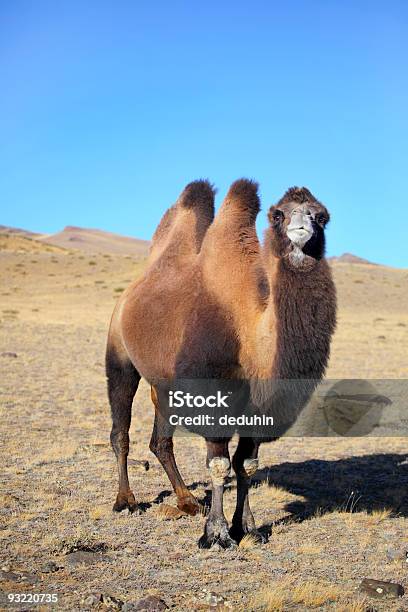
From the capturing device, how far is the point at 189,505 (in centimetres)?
656

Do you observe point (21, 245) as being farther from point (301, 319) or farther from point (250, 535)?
point (301, 319)

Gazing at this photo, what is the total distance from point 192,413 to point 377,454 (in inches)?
189

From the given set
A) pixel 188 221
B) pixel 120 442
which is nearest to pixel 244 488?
pixel 120 442

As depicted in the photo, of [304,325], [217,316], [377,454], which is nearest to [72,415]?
[377,454]

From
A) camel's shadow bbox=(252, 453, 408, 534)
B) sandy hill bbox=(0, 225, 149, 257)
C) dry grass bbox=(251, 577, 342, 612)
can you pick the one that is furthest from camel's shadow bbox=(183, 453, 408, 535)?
sandy hill bbox=(0, 225, 149, 257)

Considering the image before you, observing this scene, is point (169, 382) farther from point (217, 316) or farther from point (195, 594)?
point (195, 594)

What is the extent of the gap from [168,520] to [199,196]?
3215 mm

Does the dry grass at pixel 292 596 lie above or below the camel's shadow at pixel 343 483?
below

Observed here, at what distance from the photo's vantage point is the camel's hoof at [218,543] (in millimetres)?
5402

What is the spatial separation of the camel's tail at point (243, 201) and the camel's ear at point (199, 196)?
114 centimetres

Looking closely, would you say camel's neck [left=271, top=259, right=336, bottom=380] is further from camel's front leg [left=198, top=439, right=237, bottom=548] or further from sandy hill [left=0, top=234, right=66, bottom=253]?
sandy hill [left=0, top=234, right=66, bottom=253]

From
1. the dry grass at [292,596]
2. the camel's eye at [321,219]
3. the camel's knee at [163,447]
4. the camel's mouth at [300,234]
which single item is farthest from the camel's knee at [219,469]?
the camel's eye at [321,219]

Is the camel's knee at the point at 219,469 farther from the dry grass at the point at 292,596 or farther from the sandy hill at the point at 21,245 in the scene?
the sandy hill at the point at 21,245

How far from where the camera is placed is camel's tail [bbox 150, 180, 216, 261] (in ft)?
22.7
